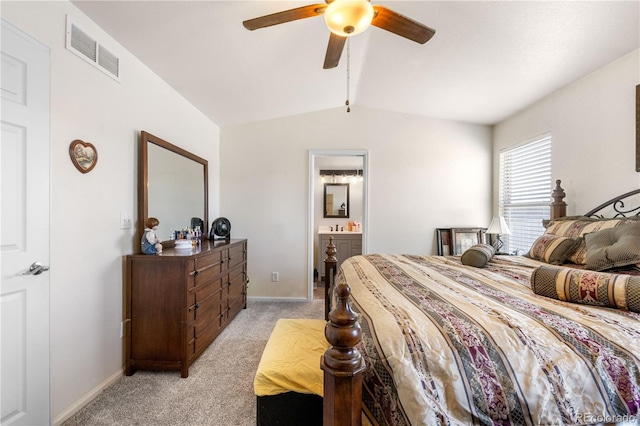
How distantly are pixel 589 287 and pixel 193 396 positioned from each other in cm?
235

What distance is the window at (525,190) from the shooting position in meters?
3.01

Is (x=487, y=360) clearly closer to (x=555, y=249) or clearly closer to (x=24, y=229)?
(x=555, y=249)

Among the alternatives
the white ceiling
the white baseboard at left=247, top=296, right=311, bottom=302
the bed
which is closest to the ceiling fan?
the white ceiling

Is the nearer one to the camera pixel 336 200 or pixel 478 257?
pixel 478 257

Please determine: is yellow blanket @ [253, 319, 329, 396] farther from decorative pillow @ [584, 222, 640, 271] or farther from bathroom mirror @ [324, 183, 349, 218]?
bathroom mirror @ [324, 183, 349, 218]

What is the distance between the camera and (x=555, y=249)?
6.38ft

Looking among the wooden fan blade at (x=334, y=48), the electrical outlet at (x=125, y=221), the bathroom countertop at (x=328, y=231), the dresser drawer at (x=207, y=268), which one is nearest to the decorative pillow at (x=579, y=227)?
the wooden fan blade at (x=334, y=48)

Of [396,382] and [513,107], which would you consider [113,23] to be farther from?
[513,107]

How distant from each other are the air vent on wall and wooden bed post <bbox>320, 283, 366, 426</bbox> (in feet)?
7.39

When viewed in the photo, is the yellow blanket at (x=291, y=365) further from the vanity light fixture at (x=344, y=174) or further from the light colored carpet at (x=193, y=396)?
the vanity light fixture at (x=344, y=174)

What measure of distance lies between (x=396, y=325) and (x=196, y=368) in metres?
1.95

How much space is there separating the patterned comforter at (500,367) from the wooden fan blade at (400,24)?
151 cm

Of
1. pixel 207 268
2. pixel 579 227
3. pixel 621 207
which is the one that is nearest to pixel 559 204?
pixel 621 207

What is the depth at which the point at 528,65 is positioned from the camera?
241cm
